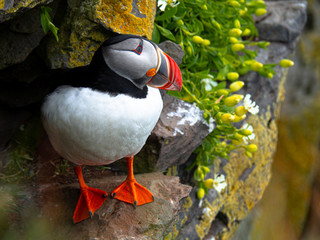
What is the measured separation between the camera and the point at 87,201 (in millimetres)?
1966

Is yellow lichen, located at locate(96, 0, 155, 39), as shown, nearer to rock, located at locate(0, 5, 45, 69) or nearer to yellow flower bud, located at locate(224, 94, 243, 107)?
rock, located at locate(0, 5, 45, 69)

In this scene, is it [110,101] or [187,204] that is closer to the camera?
[110,101]

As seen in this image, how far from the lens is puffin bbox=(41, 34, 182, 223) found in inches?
64.9

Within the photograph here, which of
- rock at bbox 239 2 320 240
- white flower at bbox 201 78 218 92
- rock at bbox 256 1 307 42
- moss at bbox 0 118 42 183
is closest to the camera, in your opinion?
moss at bbox 0 118 42 183

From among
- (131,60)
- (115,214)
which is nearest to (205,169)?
(115,214)

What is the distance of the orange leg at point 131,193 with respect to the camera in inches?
79.6

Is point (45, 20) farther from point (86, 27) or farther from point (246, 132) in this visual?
point (246, 132)

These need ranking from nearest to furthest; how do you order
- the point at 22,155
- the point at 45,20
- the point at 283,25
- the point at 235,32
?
the point at 45,20, the point at 22,155, the point at 235,32, the point at 283,25

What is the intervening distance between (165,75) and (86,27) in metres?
0.58

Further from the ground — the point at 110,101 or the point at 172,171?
the point at 110,101

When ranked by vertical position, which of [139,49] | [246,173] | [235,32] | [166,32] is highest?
[139,49]

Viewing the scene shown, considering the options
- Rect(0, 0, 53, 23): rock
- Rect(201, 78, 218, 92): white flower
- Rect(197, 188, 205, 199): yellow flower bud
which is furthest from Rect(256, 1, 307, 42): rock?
Rect(0, 0, 53, 23): rock

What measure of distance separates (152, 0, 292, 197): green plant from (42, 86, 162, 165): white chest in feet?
2.53

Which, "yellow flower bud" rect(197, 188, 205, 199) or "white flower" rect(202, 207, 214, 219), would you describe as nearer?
"yellow flower bud" rect(197, 188, 205, 199)
